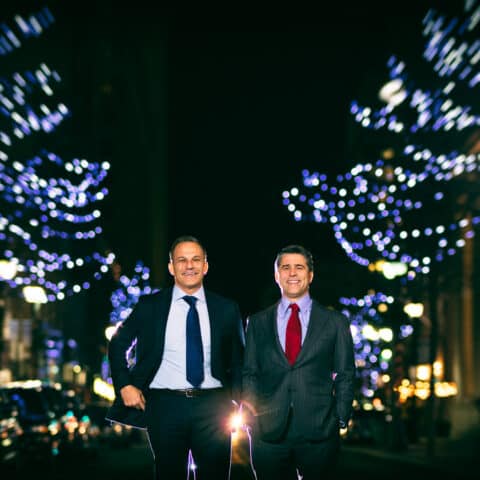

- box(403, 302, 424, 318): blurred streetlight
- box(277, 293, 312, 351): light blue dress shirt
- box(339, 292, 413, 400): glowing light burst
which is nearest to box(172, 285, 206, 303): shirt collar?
box(277, 293, 312, 351): light blue dress shirt

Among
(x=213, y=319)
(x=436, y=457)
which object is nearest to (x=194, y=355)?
(x=213, y=319)

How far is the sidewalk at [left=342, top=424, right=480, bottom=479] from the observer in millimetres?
20469

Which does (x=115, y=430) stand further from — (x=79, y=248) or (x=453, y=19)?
(x=79, y=248)

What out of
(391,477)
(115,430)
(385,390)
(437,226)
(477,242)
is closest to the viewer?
(391,477)

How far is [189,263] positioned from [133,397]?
0.99m

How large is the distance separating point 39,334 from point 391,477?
2817 cm

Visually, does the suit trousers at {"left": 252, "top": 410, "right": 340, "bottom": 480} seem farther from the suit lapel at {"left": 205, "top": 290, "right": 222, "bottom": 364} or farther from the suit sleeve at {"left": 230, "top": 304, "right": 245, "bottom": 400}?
the suit lapel at {"left": 205, "top": 290, "right": 222, "bottom": 364}

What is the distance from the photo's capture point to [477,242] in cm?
5694

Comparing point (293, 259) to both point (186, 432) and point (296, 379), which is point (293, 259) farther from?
point (186, 432)

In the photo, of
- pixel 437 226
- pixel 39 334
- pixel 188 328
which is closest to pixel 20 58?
pixel 39 334

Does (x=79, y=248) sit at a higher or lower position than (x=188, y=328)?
higher

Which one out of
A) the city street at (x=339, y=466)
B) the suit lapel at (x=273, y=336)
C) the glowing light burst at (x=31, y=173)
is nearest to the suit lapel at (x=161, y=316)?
the suit lapel at (x=273, y=336)

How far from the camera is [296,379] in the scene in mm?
8031

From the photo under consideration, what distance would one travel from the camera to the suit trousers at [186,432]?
812 centimetres
